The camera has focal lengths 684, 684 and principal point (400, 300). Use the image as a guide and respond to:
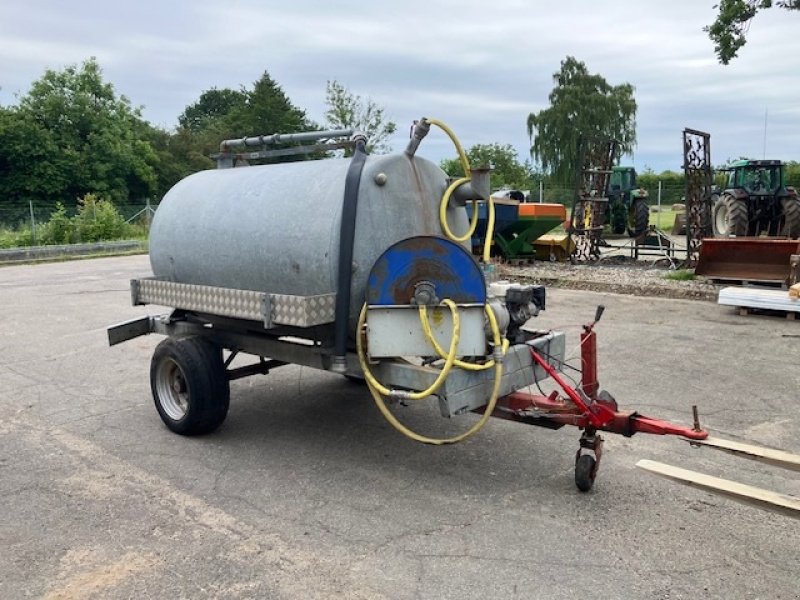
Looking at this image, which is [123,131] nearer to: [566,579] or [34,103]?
[34,103]

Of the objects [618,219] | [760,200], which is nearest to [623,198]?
[618,219]

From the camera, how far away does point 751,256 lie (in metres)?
11.8

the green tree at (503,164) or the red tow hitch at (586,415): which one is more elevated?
the green tree at (503,164)

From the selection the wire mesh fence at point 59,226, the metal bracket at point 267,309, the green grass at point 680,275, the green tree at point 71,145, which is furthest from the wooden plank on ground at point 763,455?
the green tree at point 71,145

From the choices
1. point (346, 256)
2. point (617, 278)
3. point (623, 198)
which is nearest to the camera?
point (346, 256)

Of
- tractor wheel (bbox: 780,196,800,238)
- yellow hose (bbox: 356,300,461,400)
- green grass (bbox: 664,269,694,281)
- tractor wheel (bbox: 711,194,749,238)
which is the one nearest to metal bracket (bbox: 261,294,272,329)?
yellow hose (bbox: 356,300,461,400)

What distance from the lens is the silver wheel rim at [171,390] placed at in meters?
5.13

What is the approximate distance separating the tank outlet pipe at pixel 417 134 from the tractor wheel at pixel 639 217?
55.1 feet

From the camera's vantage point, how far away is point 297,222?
14.0 ft

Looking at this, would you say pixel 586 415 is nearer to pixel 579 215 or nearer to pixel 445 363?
pixel 445 363

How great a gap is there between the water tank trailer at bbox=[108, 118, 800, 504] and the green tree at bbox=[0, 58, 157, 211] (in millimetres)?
38934

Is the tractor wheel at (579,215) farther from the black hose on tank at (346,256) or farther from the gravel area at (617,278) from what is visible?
the black hose on tank at (346,256)

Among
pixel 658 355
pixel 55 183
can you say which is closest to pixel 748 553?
pixel 658 355

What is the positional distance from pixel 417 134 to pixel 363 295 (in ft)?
3.48
